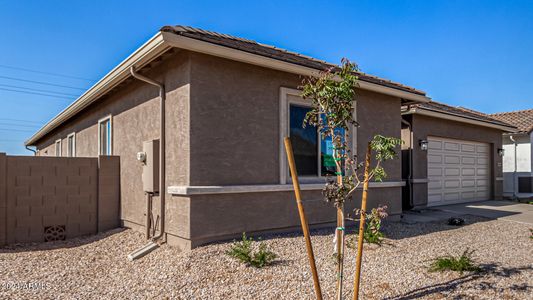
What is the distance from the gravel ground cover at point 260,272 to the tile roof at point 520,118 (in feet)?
37.9

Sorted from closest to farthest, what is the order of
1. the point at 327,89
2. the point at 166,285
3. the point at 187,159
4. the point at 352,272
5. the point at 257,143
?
1. the point at 327,89
2. the point at 166,285
3. the point at 352,272
4. the point at 187,159
5. the point at 257,143

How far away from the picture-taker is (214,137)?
5930mm

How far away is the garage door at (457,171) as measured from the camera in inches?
467

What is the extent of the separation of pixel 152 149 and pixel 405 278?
459 centimetres

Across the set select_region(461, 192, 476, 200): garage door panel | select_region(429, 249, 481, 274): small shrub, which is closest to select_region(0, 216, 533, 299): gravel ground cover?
select_region(429, 249, 481, 274): small shrub


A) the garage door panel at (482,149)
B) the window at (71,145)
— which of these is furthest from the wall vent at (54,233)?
the garage door panel at (482,149)

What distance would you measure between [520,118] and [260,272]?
18.2 m

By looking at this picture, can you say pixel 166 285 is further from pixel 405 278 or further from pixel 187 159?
pixel 405 278

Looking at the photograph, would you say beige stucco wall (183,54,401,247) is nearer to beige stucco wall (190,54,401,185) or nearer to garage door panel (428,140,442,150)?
beige stucco wall (190,54,401,185)

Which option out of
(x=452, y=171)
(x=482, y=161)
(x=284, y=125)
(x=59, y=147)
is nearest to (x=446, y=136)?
(x=452, y=171)

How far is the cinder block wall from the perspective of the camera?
7043mm

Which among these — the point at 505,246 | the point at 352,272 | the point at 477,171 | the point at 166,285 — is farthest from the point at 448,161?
the point at 166,285

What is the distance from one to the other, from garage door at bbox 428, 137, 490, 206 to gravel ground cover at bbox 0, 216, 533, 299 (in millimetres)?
4966

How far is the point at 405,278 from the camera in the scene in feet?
15.4
